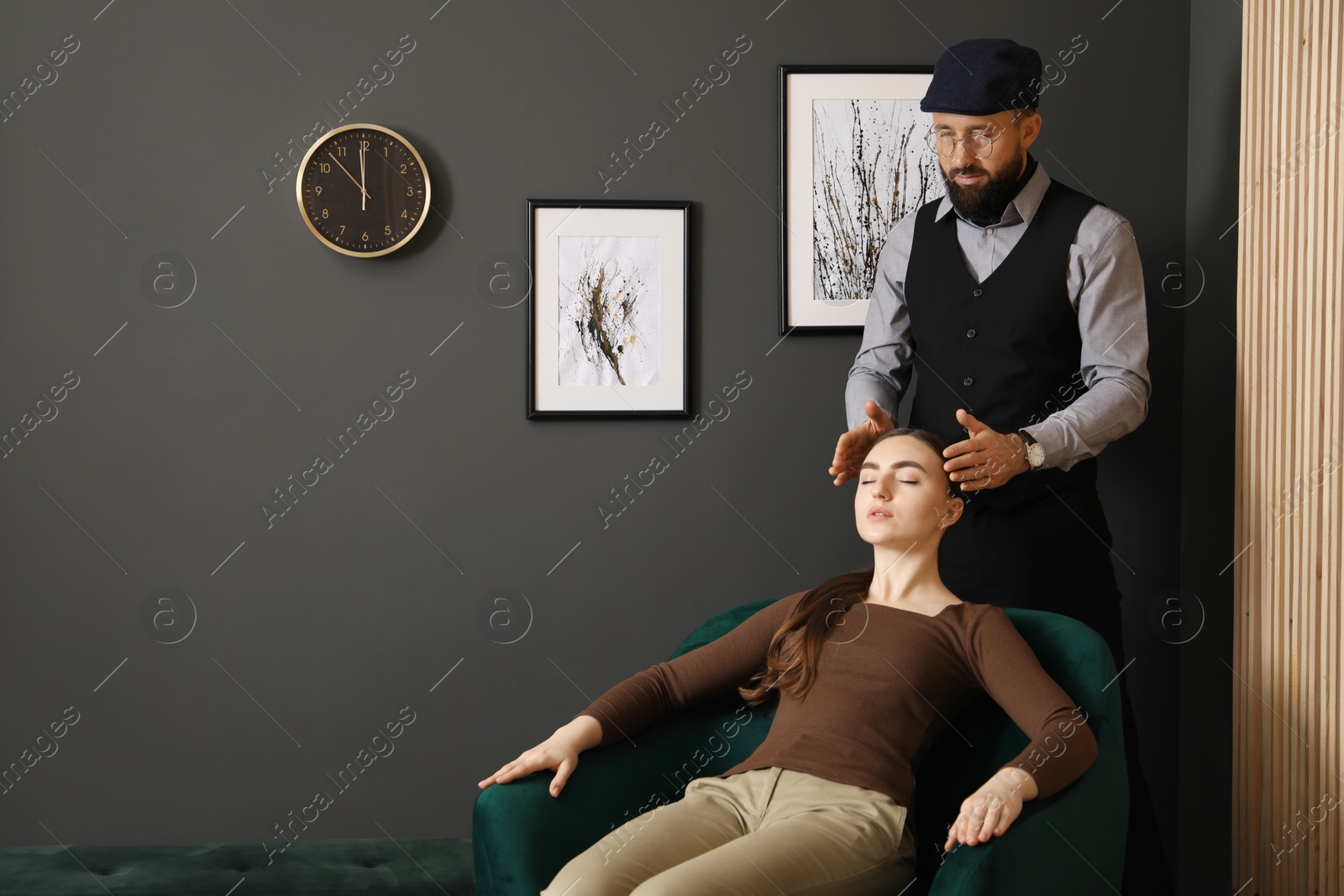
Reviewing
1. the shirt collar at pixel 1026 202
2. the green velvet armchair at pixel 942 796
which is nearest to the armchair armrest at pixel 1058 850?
the green velvet armchair at pixel 942 796

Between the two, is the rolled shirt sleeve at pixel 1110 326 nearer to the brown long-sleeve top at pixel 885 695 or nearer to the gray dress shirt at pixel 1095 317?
the gray dress shirt at pixel 1095 317

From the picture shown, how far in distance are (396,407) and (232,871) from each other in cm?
118

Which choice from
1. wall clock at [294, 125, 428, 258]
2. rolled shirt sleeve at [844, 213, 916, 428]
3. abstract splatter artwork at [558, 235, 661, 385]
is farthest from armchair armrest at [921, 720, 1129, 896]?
wall clock at [294, 125, 428, 258]

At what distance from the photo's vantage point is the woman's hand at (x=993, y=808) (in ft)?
4.71

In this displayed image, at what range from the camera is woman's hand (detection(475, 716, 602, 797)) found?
169cm

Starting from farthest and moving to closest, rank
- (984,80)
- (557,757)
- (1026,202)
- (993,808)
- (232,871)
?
(232,871)
(1026,202)
(984,80)
(557,757)
(993,808)

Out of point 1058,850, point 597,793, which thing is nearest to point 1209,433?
point 1058,850

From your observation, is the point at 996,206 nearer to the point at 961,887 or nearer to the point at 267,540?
the point at 961,887

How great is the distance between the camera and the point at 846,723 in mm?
1728

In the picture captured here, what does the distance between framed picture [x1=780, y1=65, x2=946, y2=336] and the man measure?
46 cm

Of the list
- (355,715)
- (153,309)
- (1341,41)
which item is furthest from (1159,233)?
(153,309)

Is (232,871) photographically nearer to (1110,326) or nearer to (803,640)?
(803,640)

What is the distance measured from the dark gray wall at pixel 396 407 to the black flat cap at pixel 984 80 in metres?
0.65

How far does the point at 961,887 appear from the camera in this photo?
1396 millimetres
